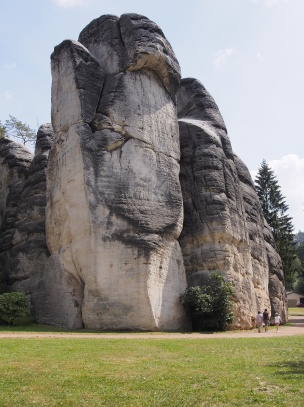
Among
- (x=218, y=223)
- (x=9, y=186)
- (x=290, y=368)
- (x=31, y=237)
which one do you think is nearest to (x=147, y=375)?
(x=290, y=368)

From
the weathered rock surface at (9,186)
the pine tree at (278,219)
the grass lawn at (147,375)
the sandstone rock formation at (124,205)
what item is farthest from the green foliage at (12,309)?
the pine tree at (278,219)

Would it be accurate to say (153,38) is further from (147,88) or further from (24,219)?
(24,219)

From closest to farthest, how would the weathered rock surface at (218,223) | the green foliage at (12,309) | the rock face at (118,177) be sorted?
the rock face at (118,177)
the green foliage at (12,309)
the weathered rock surface at (218,223)

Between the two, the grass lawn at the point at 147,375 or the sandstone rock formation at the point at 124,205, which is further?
the sandstone rock formation at the point at 124,205

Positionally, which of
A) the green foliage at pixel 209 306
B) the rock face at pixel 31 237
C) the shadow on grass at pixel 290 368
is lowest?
the shadow on grass at pixel 290 368

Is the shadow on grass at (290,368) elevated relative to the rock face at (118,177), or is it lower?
lower

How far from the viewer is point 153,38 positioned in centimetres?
2428

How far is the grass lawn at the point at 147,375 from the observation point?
784 centimetres

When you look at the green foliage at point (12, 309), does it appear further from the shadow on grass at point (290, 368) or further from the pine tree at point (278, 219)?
the pine tree at point (278, 219)

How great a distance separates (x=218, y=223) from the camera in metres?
23.7

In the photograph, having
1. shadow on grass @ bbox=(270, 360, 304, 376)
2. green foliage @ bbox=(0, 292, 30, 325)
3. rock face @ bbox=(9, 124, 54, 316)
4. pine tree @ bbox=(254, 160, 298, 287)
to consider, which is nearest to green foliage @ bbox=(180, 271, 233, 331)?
green foliage @ bbox=(0, 292, 30, 325)

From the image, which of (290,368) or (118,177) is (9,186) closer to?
(118,177)

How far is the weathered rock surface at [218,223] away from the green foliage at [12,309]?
7979mm

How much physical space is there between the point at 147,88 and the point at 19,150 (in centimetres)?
1130
